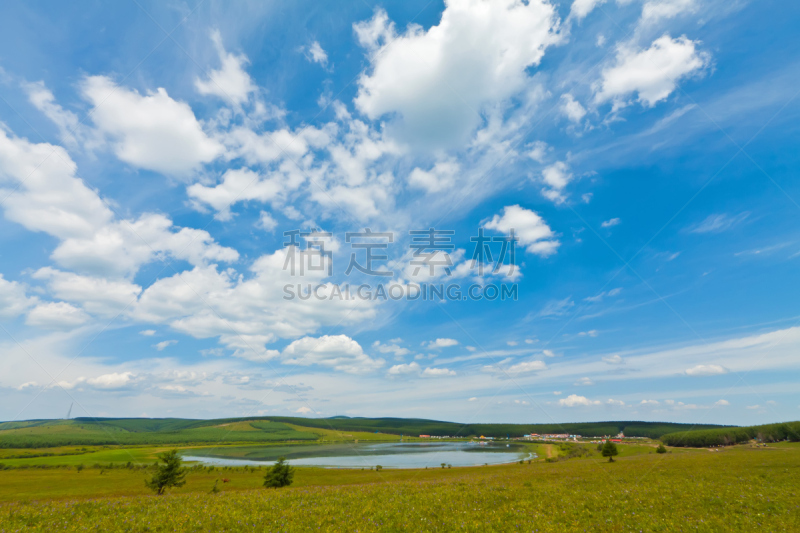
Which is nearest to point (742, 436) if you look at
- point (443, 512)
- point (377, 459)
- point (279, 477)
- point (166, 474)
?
point (377, 459)

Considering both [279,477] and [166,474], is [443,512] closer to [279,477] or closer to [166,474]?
[279,477]

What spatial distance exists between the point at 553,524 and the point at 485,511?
8.69 feet

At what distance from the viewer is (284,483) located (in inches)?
1738

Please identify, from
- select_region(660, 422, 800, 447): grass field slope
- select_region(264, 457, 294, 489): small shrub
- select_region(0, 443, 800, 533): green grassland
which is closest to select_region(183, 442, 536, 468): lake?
select_region(264, 457, 294, 489): small shrub

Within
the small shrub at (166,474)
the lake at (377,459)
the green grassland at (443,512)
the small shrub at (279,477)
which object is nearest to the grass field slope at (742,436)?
the lake at (377,459)

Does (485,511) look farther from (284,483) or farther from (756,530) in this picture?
(284,483)

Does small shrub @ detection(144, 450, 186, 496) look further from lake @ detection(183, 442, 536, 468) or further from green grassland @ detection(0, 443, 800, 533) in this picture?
lake @ detection(183, 442, 536, 468)

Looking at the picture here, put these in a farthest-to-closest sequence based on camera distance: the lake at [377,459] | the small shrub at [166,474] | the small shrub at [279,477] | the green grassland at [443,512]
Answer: the lake at [377,459]
the small shrub at [279,477]
the small shrub at [166,474]
the green grassland at [443,512]

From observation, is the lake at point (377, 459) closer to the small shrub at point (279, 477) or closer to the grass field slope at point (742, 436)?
the small shrub at point (279, 477)

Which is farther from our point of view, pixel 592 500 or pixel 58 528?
pixel 592 500

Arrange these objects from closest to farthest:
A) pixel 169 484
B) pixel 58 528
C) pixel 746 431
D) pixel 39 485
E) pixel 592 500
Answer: pixel 58 528, pixel 592 500, pixel 169 484, pixel 39 485, pixel 746 431

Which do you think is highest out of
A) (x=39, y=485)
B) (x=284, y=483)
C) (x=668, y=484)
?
(x=668, y=484)

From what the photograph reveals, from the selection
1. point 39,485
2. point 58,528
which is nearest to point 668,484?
point 58,528

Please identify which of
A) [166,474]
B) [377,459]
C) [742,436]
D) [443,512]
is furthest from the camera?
[742,436]
